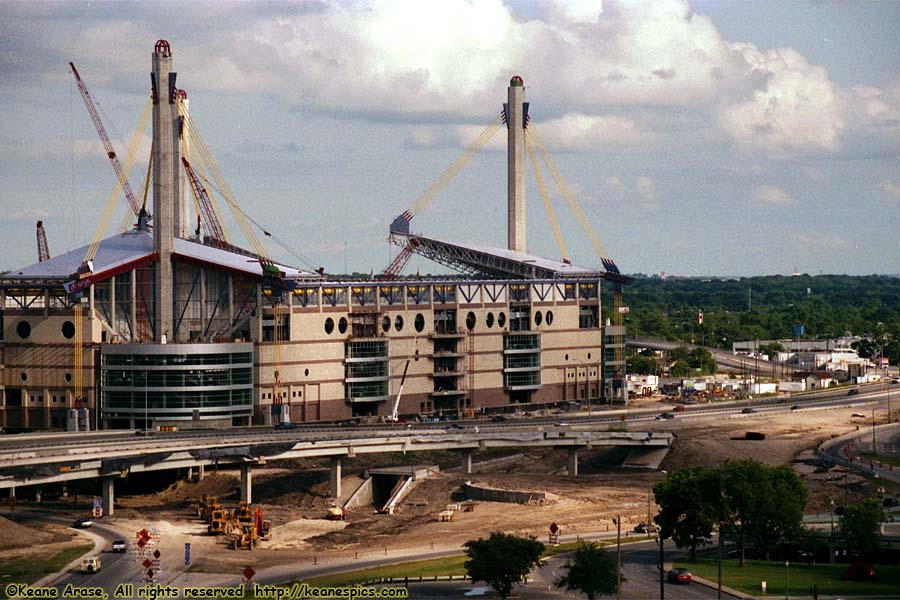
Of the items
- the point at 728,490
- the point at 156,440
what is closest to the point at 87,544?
the point at 156,440

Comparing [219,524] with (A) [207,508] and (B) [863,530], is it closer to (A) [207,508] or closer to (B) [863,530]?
(A) [207,508]

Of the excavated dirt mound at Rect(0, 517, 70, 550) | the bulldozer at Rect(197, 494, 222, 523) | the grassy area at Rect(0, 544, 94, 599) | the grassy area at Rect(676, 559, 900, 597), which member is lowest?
the grassy area at Rect(676, 559, 900, 597)

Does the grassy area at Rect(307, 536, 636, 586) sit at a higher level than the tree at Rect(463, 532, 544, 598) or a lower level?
lower

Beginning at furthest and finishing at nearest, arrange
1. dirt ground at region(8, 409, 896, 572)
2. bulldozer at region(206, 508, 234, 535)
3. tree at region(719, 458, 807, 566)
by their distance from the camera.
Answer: bulldozer at region(206, 508, 234, 535)
dirt ground at region(8, 409, 896, 572)
tree at region(719, 458, 807, 566)

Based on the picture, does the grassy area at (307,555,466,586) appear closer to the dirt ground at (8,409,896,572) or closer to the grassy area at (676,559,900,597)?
the dirt ground at (8,409,896,572)

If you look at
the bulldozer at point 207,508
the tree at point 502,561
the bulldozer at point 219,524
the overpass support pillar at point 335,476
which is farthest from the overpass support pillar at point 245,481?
the tree at point 502,561

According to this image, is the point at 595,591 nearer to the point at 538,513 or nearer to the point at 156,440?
the point at 538,513

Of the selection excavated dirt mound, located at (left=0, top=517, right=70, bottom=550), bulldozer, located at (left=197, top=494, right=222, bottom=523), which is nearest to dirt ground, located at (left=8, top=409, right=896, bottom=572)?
bulldozer, located at (left=197, top=494, right=222, bottom=523)

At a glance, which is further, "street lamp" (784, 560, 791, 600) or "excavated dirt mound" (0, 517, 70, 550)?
"excavated dirt mound" (0, 517, 70, 550)

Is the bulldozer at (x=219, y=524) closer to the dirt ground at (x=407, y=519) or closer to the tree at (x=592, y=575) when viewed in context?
the dirt ground at (x=407, y=519)
